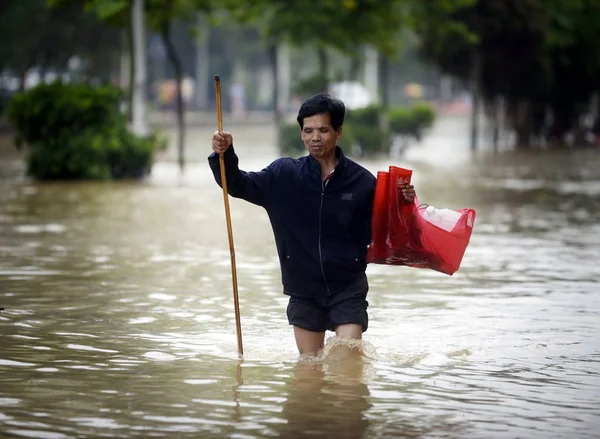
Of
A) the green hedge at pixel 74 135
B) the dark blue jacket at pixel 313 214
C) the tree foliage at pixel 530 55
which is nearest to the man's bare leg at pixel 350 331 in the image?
the dark blue jacket at pixel 313 214

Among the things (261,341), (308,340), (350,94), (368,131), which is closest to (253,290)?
(261,341)

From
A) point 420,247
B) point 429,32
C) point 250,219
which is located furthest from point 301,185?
point 429,32

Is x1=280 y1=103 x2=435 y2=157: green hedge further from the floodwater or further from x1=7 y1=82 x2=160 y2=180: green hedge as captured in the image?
the floodwater

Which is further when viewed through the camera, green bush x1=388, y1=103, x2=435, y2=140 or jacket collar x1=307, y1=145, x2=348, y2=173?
green bush x1=388, y1=103, x2=435, y2=140

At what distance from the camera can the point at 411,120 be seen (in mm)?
42469

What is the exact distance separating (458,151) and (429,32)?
385 centimetres

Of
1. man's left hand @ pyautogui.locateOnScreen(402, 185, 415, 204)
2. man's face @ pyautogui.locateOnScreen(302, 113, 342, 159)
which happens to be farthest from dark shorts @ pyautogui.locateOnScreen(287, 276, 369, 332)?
man's face @ pyautogui.locateOnScreen(302, 113, 342, 159)

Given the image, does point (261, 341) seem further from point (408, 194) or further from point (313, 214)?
point (408, 194)

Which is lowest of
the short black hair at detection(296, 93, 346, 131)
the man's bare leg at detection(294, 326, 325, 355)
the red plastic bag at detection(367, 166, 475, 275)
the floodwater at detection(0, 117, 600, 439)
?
the floodwater at detection(0, 117, 600, 439)

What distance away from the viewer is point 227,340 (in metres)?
8.67

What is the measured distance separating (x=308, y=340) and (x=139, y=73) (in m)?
20.3

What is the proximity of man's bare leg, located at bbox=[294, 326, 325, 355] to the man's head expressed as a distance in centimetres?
97

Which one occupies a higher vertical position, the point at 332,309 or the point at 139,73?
the point at 139,73

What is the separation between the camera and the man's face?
718 centimetres
